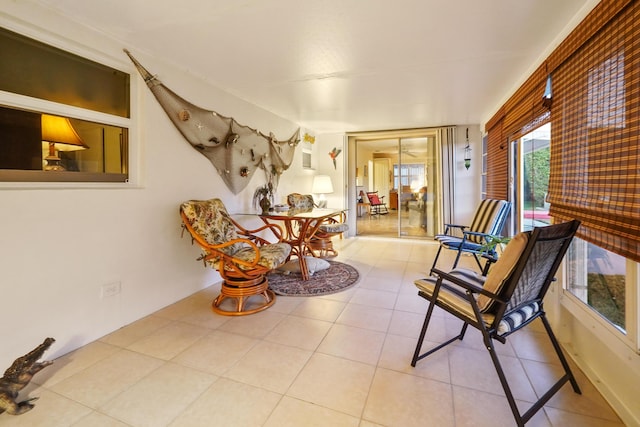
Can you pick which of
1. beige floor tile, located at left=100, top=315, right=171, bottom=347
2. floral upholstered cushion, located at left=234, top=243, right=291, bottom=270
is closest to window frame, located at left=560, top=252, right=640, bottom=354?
floral upholstered cushion, located at left=234, top=243, right=291, bottom=270

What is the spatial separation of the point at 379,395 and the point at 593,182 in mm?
1656

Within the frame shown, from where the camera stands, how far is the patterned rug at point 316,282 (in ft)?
9.75

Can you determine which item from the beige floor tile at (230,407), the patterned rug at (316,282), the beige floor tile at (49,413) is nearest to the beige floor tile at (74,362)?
the beige floor tile at (49,413)

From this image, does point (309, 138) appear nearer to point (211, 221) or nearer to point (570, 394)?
point (211, 221)

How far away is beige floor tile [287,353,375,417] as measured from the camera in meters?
1.46

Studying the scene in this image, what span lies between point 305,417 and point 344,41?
2.47 m

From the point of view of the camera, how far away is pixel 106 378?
1.65m

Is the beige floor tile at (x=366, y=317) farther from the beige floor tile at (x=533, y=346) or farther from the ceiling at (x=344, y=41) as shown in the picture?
the ceiling at (x=344, y=41)

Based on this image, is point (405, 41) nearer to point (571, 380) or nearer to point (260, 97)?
point (260, 97)

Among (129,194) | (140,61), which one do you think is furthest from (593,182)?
(140,61)

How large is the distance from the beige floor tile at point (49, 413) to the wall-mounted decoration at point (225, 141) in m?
2.16

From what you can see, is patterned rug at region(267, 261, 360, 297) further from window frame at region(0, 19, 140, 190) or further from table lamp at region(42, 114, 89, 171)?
table lamp at region(42, 114, 89, 171)

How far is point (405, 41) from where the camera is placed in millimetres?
2205

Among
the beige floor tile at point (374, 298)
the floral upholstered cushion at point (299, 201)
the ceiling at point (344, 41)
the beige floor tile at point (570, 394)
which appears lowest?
the beige floor tile at point (570, 394)
